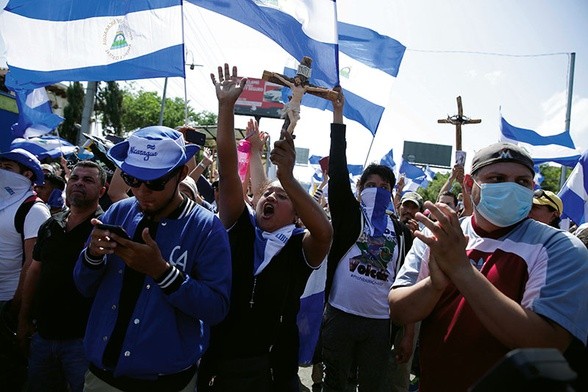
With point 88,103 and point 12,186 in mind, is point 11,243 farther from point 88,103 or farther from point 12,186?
point 88,103

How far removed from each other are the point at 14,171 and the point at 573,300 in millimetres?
4123

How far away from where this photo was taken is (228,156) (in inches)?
96.6

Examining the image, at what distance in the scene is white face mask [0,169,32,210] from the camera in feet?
12.2

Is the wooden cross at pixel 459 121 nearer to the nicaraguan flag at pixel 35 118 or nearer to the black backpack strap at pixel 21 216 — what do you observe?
the black backpack strap at pixel 21 216

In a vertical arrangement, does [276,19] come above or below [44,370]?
above

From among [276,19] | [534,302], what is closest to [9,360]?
[276,19]

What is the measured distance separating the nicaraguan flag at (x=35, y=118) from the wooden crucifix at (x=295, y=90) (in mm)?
5113

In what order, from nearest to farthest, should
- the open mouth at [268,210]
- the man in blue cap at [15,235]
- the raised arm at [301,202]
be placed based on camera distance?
1. the raised arm at [301,202]
2. the open mouth at [268,210]
3. the man in blue cap at [15,235]

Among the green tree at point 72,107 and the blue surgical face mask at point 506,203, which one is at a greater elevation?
the blue surgical face mask at point 506,203

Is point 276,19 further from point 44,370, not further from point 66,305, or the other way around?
point 44,370

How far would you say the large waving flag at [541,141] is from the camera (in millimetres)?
8594

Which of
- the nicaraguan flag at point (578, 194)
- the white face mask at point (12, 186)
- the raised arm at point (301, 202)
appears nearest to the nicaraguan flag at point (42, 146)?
the white face mask at point (12, 186)

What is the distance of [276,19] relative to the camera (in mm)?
3791

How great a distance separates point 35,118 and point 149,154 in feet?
19.3
